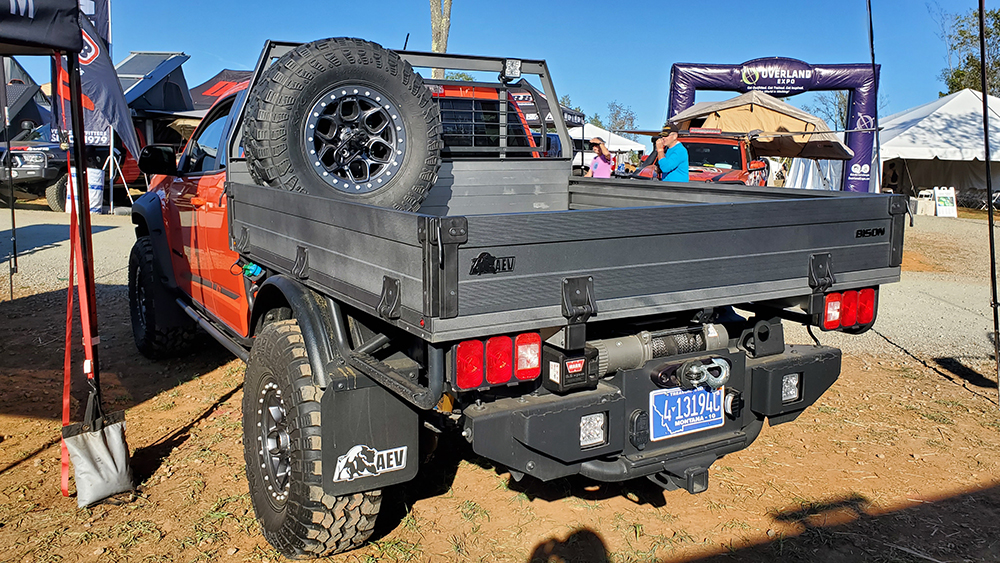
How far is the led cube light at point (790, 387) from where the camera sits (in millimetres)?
3256

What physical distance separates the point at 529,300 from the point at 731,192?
1.98m

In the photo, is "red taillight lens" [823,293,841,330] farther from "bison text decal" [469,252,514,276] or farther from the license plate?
"bison text decal" [469,252,514,276]

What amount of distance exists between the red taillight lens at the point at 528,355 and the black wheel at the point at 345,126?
62.1 inches

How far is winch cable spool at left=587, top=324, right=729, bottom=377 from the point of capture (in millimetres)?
2893

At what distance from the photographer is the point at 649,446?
118 inches

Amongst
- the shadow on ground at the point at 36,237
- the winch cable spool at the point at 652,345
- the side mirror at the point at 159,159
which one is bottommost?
the shadow on ground at the point at 36,237

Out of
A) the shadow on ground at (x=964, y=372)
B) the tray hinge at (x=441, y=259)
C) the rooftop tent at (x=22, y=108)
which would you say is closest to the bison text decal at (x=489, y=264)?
the tray hinge at (x=441, y=259)

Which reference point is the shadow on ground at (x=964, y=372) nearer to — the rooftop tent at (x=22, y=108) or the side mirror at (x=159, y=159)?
the side mirror at (x=159, y=159)

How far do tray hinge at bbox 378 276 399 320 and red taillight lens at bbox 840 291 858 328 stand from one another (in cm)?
195

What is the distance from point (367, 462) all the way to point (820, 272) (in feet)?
6.36

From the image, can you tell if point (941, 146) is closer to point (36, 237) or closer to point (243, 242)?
point (36, 237)

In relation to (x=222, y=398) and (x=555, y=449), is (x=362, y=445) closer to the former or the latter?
(x=555, y=449)

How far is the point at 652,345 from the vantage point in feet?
9.82

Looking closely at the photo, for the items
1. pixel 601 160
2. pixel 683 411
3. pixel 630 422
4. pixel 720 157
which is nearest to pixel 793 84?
pixel 720 157
